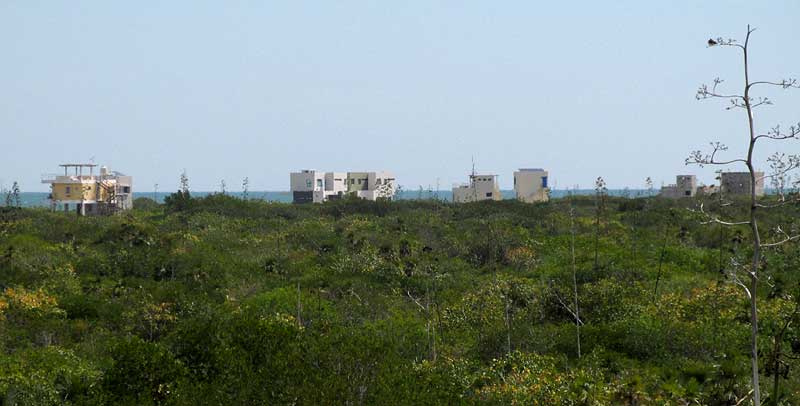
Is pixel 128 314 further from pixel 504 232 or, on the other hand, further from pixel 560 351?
pixel 504 232

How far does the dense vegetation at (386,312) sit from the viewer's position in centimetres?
1353

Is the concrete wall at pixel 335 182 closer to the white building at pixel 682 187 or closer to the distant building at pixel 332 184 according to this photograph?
the distant building at pixel 332 184

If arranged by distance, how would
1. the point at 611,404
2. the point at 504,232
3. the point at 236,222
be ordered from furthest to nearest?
the point at 236,222, the point at 504,232, the point at 611,404

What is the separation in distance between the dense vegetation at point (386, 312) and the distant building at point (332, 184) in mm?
44655

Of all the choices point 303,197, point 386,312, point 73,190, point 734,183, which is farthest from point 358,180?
point 734,183

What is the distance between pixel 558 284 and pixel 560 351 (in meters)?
6.69

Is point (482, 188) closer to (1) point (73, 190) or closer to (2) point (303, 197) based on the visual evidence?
(2) point (303, 197)

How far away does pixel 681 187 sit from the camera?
8531cm

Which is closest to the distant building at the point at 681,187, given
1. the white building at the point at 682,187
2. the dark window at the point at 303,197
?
the white building at the point at 682,187

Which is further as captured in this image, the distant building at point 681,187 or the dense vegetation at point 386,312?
the distant building at point 681,187

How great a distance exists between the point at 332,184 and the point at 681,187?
38135 millimetres

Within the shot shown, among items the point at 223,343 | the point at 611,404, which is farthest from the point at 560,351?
the point at 223,343

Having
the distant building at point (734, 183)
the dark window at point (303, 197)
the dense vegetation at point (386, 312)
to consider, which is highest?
the distant building at point (734, 183)

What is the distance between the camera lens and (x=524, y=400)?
14039mm
